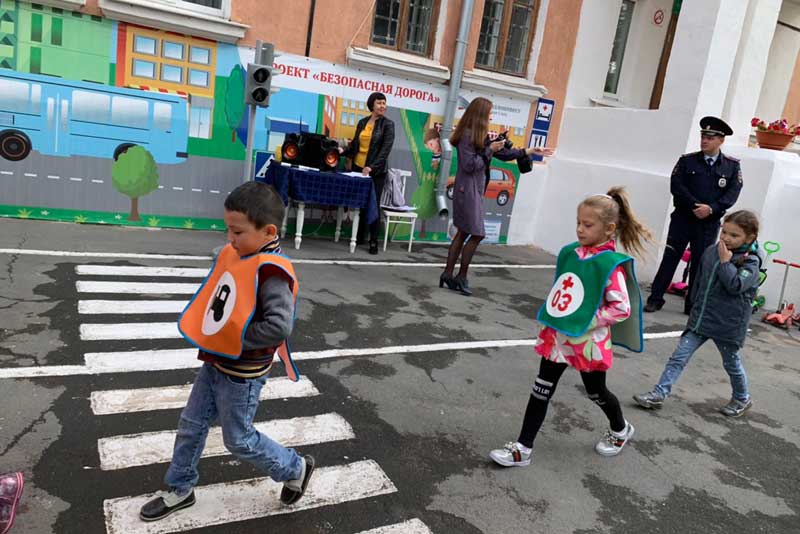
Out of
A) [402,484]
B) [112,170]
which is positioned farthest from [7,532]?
[112,170]

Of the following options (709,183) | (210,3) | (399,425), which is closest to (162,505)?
(399,425)

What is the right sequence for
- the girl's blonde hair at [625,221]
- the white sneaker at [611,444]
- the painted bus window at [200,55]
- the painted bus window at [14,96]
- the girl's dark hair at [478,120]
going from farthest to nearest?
the painted bus window at [200,55], the painted bus window at [14,96], the girl's dark hair at [478,120], the white sneaker at [611,444], the girl's blonde hair at [625,221]

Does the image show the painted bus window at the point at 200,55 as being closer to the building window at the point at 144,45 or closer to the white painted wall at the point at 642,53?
the building window at the point at 144,45

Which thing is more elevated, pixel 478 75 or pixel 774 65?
pixel 774 65

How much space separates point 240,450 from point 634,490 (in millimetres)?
2299

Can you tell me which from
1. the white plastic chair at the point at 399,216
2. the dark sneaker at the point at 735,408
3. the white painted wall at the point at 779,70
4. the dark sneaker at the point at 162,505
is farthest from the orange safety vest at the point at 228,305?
the white painted wall at the point at 779,70

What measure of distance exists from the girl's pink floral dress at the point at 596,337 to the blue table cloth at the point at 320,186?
5.51 m

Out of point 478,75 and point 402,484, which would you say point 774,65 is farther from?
point 402,484

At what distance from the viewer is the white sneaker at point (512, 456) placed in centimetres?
366

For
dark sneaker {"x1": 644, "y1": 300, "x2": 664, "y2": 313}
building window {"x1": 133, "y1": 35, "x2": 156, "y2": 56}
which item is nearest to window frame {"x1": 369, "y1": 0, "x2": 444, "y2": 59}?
building window {"x1": 133, "y1": 35, "x2": 156, "y2": 56}

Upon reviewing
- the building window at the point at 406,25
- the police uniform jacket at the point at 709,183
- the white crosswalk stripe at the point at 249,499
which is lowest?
the white crosswalk stripe at the point at 249,499

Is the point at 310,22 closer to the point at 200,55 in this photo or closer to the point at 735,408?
the point at 200,55

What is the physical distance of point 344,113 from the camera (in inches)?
389

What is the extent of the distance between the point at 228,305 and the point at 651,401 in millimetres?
3583
